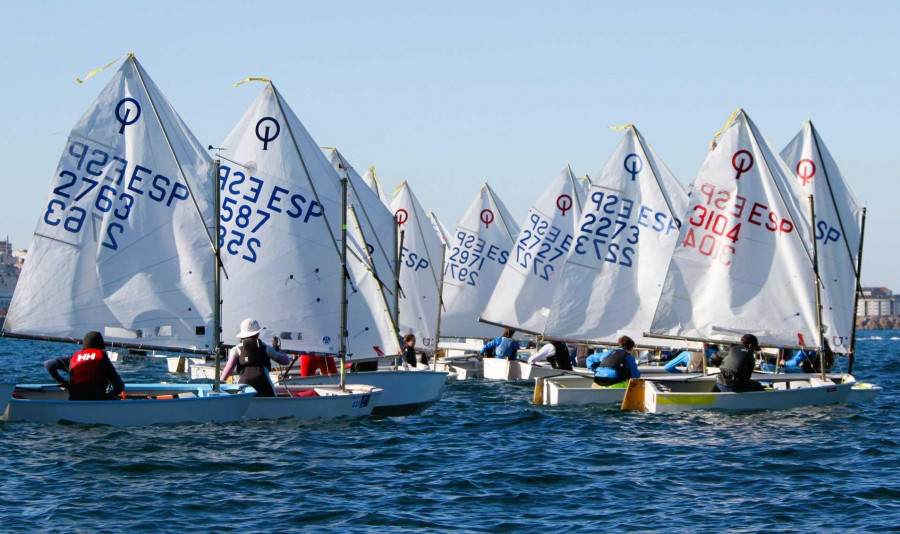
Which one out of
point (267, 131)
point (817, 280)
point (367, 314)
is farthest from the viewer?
point (817, 280)

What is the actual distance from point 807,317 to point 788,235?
1858mm

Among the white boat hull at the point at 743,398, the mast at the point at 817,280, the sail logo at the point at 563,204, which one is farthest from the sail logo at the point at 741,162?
the sail logo at the point at 563,204

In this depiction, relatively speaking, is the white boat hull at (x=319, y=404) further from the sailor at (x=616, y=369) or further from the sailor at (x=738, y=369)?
the sailor at (x=738, y=369)

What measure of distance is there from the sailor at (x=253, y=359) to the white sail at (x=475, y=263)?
844 inches

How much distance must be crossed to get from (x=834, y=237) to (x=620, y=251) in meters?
6.56

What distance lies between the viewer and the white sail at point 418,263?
38.7 m

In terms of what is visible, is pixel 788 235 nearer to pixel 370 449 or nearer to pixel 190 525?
pixel 370 449

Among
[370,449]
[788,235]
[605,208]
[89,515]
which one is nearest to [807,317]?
[788,235]

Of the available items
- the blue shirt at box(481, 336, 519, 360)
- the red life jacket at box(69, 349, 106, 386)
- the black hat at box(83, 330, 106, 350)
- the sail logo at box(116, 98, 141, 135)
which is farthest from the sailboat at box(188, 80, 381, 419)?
the blue shirt at box(481, 336, 519, 360)

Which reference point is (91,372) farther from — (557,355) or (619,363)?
(557,355)

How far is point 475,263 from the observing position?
146 ft

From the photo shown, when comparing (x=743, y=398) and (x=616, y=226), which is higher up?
(x=616, y=226)

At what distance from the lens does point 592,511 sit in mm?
14859

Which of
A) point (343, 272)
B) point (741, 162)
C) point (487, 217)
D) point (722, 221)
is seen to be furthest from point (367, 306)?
point (487, 217)
